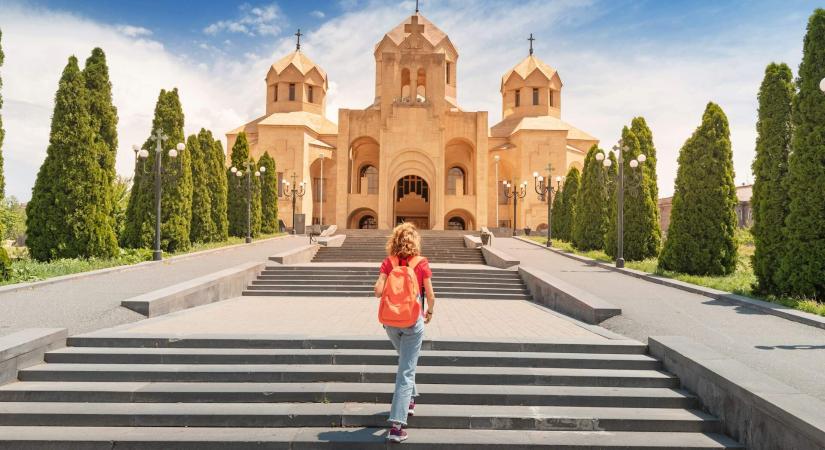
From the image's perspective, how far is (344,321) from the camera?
25.8ft

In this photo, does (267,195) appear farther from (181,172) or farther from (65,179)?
(65,179)

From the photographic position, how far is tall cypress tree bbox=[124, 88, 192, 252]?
18.0m

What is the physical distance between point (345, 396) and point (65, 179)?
1274 centimetres

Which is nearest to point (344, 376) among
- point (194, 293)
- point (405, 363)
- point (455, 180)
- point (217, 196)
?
point (405, 363)

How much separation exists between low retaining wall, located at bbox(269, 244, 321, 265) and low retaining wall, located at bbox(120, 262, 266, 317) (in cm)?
115

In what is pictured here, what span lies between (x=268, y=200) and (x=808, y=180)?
27921 millimetres

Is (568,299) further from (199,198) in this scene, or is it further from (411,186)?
(411,186)

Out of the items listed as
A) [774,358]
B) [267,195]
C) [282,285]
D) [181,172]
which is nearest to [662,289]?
[774,358]

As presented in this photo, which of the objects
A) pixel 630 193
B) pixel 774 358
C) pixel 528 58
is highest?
pixel 528 58

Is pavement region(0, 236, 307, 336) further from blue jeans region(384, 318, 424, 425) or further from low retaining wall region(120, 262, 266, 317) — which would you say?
blue jeans region(384, 318, 424, 425)

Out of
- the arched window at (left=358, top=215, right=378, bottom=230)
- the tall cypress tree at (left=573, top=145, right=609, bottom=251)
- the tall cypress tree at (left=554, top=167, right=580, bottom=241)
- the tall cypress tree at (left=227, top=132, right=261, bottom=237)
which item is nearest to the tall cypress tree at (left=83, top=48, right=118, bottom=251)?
the tall cypress tree at (left=227, top=132, right=261, bottom=237)

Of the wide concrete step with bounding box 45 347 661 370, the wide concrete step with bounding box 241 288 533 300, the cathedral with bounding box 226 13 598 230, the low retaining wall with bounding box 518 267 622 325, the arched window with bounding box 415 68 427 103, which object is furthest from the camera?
the arched window with bounding box 415 68 427 103

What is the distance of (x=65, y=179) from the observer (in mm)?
13789

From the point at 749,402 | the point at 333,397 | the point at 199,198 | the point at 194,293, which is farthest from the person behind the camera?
the point at 199,198
